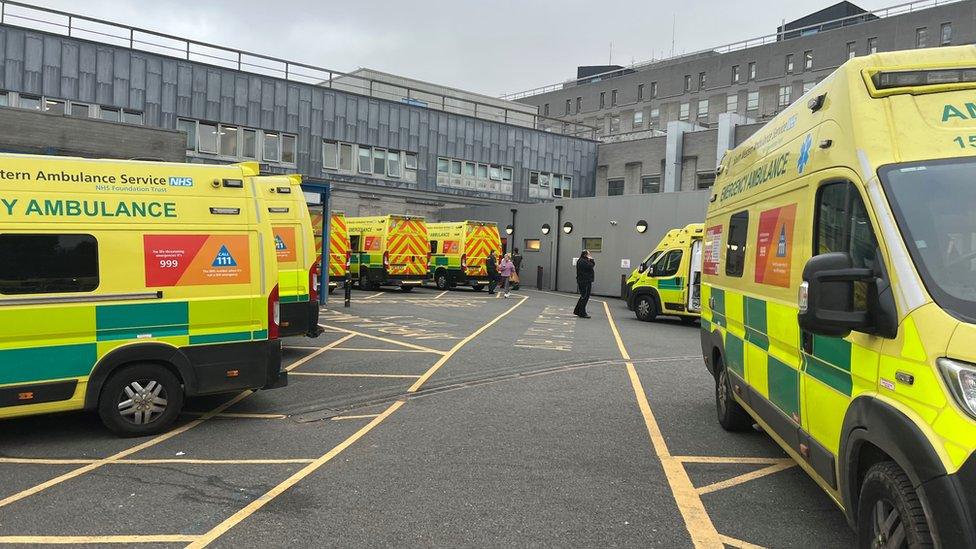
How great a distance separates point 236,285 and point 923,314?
5.39m

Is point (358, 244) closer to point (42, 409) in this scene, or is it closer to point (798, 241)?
point (42, 409)

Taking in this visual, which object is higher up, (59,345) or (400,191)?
(400,191)

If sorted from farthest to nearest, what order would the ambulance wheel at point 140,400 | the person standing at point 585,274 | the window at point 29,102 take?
the window at point 29,102 < the person standing at point 585,274 < the ambulance wheel at point 140,400

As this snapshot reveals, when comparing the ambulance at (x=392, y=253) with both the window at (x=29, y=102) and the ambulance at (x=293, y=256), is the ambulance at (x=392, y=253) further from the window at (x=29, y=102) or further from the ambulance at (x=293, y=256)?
the ambulance at (x=293, y=256)

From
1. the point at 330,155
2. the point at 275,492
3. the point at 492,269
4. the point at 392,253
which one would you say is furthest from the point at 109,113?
the point at 275,492

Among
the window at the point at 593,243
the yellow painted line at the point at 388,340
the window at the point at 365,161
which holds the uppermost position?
the window at the point at 365,161

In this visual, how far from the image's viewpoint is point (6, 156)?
542cm

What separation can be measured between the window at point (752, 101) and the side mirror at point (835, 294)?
203 feet

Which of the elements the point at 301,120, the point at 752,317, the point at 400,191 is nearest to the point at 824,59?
the point at 400,191

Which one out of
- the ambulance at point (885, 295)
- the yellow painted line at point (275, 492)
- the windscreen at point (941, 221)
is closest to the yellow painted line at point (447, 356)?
the yellow painted line at point (275, 492)

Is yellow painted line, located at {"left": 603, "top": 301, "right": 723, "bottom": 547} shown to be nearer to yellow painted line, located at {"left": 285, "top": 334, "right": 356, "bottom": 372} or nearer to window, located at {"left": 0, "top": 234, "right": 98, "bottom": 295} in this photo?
yellow painted line, located at {"left": 285, "top": 334, "right": 356, "bottom": 372}

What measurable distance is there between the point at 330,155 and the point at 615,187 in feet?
60.3

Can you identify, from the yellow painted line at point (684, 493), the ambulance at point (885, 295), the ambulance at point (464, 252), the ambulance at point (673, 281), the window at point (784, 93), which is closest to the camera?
the ambulance at point (885, 295)

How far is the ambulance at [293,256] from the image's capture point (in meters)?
9.70
